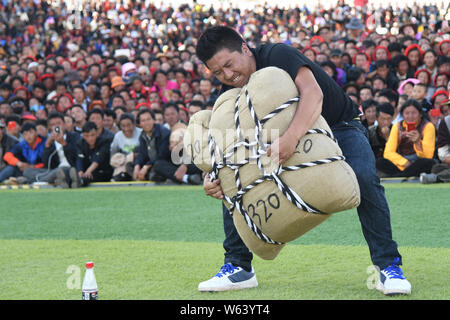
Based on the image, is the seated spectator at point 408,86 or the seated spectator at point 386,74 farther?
the seated spectator at point 386,74

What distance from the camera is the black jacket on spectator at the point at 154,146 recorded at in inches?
457

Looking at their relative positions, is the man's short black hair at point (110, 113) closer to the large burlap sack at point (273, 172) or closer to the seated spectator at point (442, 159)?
the seated spectator at point (442, 159)

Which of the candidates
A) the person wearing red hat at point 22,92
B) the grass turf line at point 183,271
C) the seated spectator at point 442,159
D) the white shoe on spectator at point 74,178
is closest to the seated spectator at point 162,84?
the person wearing red hat at point 22,92

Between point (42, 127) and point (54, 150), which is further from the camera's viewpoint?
point (42, 127)

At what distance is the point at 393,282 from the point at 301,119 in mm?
1141

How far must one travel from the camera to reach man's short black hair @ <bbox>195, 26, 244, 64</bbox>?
12.1ft

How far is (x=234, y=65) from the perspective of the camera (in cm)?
374

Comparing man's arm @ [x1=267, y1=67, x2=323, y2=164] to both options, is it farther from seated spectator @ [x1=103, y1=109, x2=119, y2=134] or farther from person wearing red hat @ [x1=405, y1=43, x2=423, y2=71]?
seated spectator @ [x1=103, y1=109, x2=119, y2=134]

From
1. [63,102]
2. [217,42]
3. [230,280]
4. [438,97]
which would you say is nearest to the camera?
[217,42]

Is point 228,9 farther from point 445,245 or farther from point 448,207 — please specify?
point 445,245

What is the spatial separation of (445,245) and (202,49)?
2858 mm

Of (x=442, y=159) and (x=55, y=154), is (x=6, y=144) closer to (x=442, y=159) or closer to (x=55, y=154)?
(x=55, y=154)

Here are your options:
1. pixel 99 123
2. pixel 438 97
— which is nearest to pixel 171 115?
pixel 99 123
